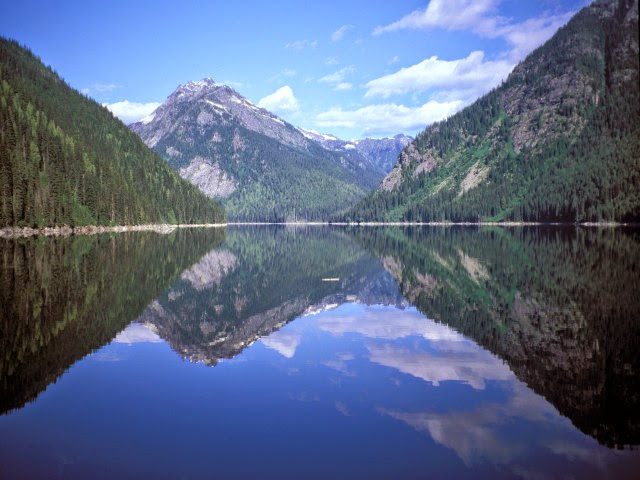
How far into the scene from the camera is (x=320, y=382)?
20172mm

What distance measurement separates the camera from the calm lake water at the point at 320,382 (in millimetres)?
13492

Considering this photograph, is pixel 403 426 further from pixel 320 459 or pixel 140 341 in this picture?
pixel 140 341

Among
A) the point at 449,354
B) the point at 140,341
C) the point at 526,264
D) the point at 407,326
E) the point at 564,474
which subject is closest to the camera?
the point at 564,474

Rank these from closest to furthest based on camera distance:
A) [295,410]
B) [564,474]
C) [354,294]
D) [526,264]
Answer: [564,474] → [295,410] → [354,294] → [526,264]

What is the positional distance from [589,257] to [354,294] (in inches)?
1337

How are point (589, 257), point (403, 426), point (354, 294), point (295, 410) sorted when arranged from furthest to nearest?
point (589, 257) < point (354, 294) < point (295, 410) < point (403, 426)

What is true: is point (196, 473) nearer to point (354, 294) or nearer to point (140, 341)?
point (140, 341)

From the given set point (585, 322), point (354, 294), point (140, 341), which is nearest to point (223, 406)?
point (140, 341)

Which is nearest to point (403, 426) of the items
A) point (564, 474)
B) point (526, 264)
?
point (564, 474)

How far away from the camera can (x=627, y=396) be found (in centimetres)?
1744

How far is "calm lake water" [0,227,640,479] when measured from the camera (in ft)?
44.3

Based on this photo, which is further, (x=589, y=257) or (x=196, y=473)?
(x=589, y=257)

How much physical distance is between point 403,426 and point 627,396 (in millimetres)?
7489

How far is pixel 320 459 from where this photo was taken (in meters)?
13.4
